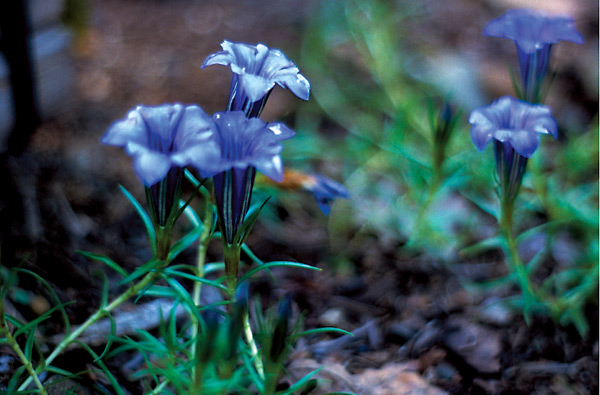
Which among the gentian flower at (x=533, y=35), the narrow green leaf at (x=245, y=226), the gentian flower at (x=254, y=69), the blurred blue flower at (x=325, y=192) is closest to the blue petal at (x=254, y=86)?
the gentian flower at (x=254, y=69)

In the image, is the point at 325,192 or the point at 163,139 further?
the point at 325,192

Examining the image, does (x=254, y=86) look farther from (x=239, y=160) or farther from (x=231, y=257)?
(x=231, y=257)

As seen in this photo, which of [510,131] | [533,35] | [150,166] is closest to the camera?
[150,166]

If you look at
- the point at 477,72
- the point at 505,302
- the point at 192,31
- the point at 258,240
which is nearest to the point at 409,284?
the point at 505,302

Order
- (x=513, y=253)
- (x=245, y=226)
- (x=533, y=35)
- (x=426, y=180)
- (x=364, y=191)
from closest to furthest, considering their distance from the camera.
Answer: (x=245, y=226)
(x=533, y=35)
(x=513, y=253)
(x=426, y=180)
(x=364, y=191)

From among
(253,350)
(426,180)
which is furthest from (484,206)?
(253,350)

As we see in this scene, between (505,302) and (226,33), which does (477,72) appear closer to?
(226,33)

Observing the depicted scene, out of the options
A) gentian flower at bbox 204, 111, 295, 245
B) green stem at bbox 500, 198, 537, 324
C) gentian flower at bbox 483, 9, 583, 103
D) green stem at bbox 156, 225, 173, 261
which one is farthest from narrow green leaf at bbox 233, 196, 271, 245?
gentian flower at bbox 483, 9, 583, 103
